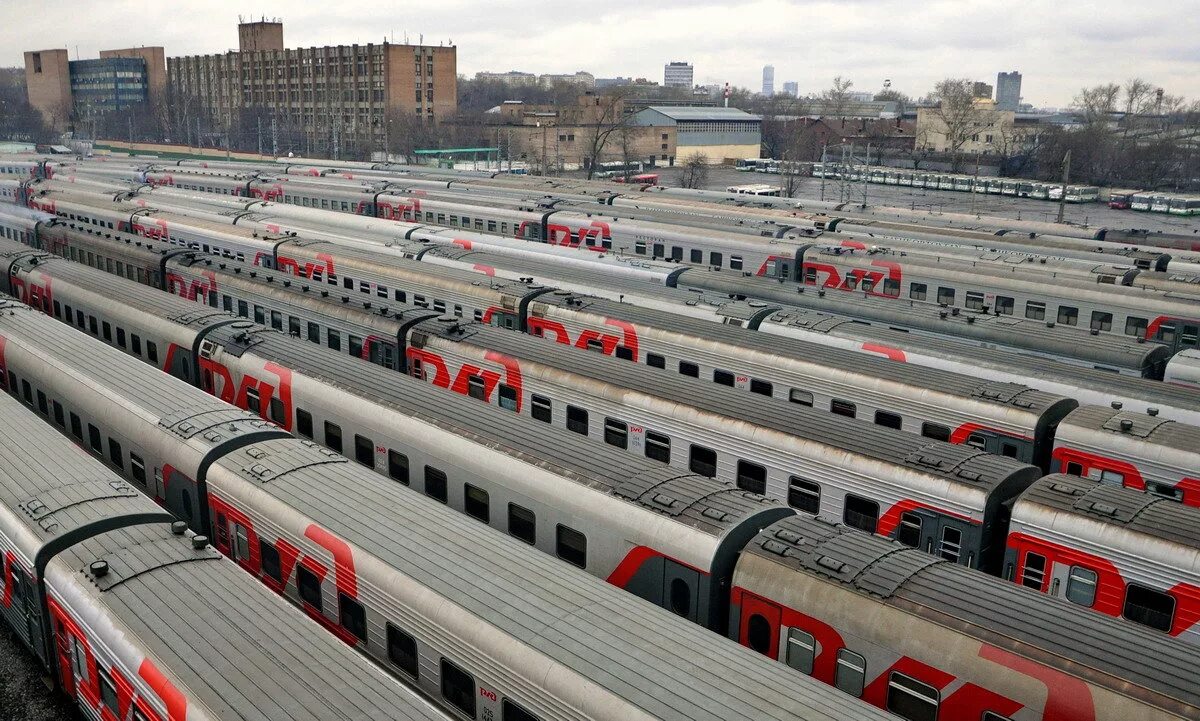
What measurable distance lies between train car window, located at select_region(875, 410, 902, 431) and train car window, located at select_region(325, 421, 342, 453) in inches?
440

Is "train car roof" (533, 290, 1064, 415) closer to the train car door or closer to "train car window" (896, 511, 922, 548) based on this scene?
"train car window" (896, 511, 922, 548)

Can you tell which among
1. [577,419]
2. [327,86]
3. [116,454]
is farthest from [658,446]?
[327,86]

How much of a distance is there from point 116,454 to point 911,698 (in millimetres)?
15205

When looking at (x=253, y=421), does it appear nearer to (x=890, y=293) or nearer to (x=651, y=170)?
(x=890, y=293)

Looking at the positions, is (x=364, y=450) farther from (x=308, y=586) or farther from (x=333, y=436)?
(x=308, y=586)

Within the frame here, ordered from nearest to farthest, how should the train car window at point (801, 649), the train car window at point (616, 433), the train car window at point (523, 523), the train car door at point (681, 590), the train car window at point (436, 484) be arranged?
the train car window at point (801, 649) → the train car door at point (681, 590) → the train car window at point (523, 523) → the train car window at point (436, 484) → the train car window at point (616, 433)

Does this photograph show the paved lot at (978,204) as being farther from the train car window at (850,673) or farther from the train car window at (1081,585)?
the train car window at (850,673)

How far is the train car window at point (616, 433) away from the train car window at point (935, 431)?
6.09 metres

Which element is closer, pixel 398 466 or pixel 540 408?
pixel 398 466

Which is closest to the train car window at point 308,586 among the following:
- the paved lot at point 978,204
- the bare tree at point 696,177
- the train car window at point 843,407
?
the train car window at point 843,407

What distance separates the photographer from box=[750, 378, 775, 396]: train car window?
21047 mm

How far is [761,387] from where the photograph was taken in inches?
837

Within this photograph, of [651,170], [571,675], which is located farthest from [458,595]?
[651,170]

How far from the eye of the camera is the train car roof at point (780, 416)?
48.5 feet
